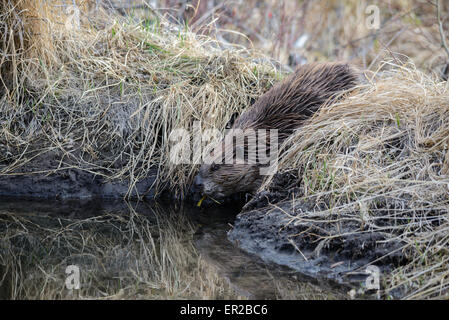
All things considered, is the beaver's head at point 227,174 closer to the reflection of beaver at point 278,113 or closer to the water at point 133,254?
the reflection of beaver at point 278,113

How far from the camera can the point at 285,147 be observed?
168 inches

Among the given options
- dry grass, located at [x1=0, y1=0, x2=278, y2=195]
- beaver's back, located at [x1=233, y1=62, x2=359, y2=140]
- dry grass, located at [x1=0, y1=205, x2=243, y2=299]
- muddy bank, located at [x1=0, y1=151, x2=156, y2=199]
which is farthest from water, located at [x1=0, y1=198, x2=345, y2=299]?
beaver's back, located at [x1=233, y1=62, x2=359, y2=140]

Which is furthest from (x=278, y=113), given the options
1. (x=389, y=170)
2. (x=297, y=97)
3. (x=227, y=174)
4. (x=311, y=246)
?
(x=311, y=246)

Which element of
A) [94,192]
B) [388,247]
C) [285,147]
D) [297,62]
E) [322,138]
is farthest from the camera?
[297,62]

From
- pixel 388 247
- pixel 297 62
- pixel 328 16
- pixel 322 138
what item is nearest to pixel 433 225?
pixel 388 247

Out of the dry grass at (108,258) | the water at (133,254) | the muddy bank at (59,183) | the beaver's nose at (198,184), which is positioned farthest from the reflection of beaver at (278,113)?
the muddy bank at (59,183)

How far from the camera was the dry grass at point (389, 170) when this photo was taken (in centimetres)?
285

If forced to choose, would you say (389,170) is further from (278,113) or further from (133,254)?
(133,254)

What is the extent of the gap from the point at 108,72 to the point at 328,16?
4668mm

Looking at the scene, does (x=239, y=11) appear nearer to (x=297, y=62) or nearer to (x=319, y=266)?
(x=297, y=62)

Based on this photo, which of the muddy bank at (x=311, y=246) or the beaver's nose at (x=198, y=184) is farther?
the beaver's nose at (x=198, y=184)

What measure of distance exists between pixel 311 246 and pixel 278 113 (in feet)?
5.12

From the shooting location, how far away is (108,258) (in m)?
3.32

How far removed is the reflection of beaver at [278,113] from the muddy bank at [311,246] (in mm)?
676
